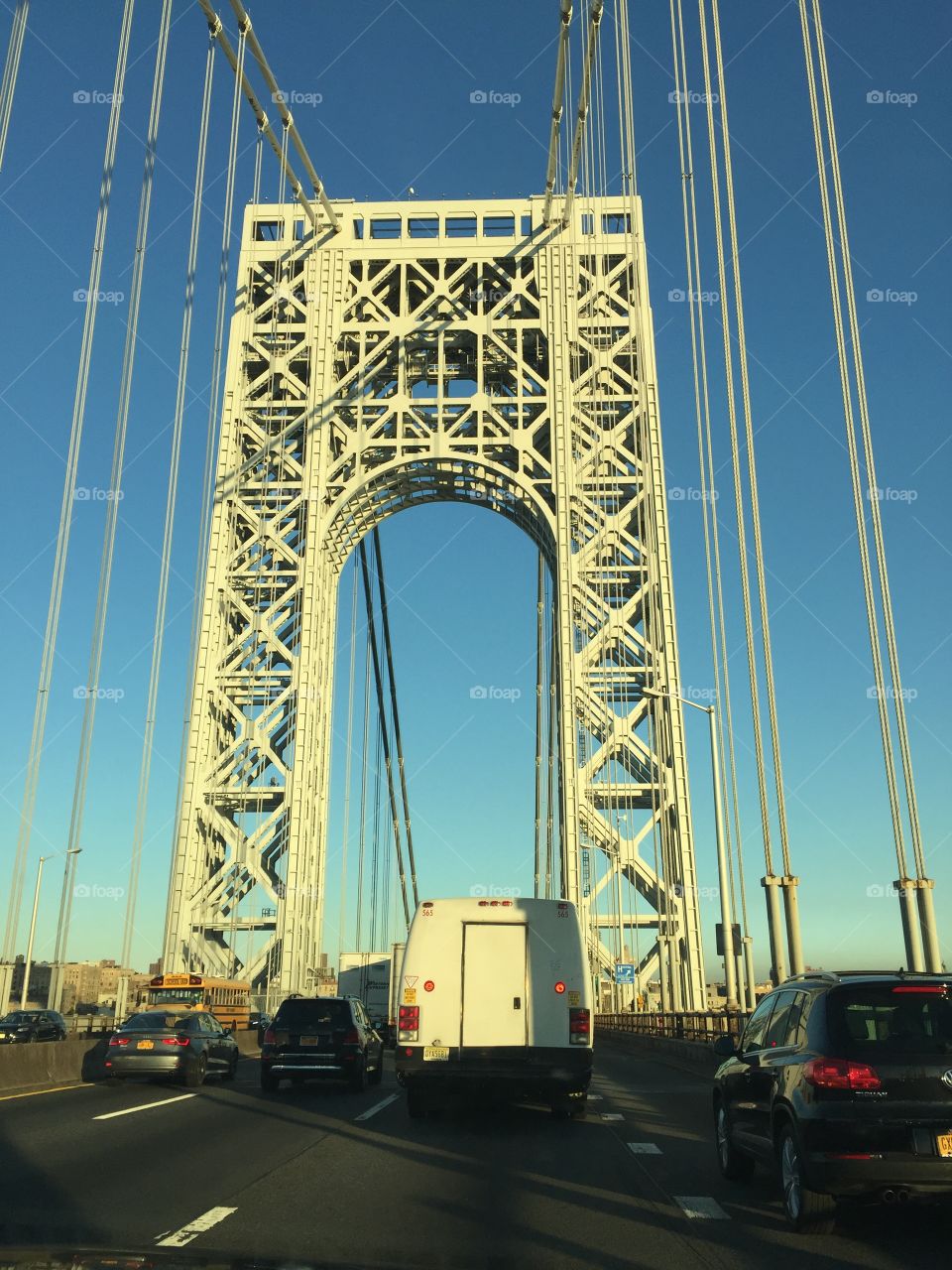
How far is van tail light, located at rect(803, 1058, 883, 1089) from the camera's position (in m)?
7.02

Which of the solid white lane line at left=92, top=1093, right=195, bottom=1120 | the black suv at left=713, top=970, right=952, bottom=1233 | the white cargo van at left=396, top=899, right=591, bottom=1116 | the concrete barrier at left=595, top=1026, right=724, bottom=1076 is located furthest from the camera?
the concrete barrier at left=595, top=1026, right=724, bottom=1076

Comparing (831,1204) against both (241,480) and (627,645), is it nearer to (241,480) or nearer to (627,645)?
(627,645)

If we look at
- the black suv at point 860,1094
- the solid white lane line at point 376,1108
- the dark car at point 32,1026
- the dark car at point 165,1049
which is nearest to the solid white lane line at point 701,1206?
the black suv at point 860,1094

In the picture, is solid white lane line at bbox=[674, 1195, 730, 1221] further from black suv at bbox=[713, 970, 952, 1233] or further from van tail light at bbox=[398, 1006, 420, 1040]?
van tail light at bbox=[398, 1006, 420, 1040]

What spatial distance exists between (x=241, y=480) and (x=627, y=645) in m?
16.0

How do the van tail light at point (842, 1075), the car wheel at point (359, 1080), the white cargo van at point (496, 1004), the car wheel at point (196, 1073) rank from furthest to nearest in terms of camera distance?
the car wheel at point (359, 1080) < the car wheel at point (196, 1073) < the white cargo van at point (496, 1004) < the van tail light at point (842, 1075)

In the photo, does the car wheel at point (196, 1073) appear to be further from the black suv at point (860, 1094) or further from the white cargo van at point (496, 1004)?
the black suv at point (860, 1094)

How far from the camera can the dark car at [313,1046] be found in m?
19.0

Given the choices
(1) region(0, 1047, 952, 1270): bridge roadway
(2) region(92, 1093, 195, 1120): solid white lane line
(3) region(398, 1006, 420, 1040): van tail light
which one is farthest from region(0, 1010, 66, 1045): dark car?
(3) region(398, 1006, 420, 1040): van tail light

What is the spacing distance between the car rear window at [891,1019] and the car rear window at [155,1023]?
14610 mm

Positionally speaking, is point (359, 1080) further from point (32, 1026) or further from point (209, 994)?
point (32, 1026)

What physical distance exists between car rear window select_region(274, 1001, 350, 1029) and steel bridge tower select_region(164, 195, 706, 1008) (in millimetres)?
18407

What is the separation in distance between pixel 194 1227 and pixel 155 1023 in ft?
44.5

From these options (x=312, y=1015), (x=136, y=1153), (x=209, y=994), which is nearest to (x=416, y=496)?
(x=209, y=994)
